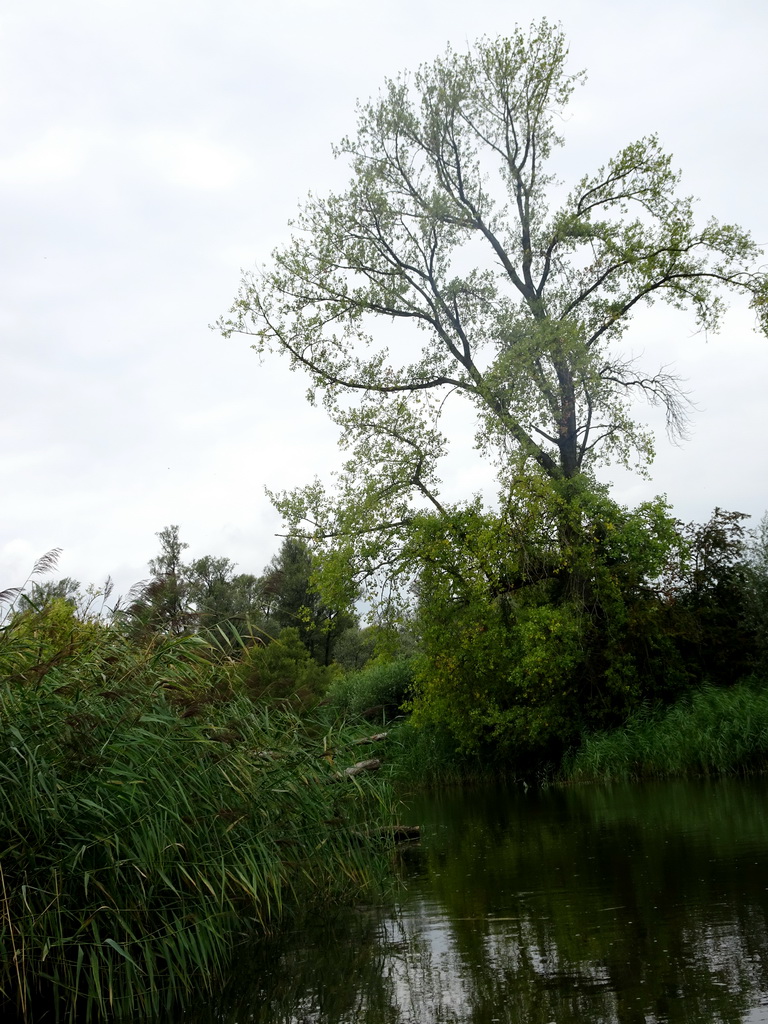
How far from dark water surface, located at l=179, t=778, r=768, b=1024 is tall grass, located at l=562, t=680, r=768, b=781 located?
16.3ft

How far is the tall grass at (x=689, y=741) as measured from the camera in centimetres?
1639

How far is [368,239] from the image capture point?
2586 centimetres

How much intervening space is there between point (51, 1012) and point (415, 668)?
57.0 feet

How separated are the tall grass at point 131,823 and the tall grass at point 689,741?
34.0 ft

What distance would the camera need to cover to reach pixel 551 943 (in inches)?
261

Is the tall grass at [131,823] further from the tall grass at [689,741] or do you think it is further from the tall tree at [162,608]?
the tall grass at [689,741]

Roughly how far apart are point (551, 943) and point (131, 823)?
2.85 m

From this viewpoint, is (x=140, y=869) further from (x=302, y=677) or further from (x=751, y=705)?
(x=302, y=677)

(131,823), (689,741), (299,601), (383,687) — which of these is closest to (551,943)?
(131,823)

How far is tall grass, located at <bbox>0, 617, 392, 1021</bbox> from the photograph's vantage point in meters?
5.87

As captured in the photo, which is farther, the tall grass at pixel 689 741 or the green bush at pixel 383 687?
the green bush at pixel 383 687

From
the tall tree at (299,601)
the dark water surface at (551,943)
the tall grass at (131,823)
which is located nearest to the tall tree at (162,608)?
the tall grass at (131,823)

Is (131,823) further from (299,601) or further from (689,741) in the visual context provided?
(299,601)

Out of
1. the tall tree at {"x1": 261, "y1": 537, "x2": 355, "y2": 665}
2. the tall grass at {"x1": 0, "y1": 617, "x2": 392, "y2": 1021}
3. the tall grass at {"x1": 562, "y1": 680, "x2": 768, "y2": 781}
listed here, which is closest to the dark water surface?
the tall grass at {"x1": 0, "y1": 617, "x2": 392, "y2": 1021}
